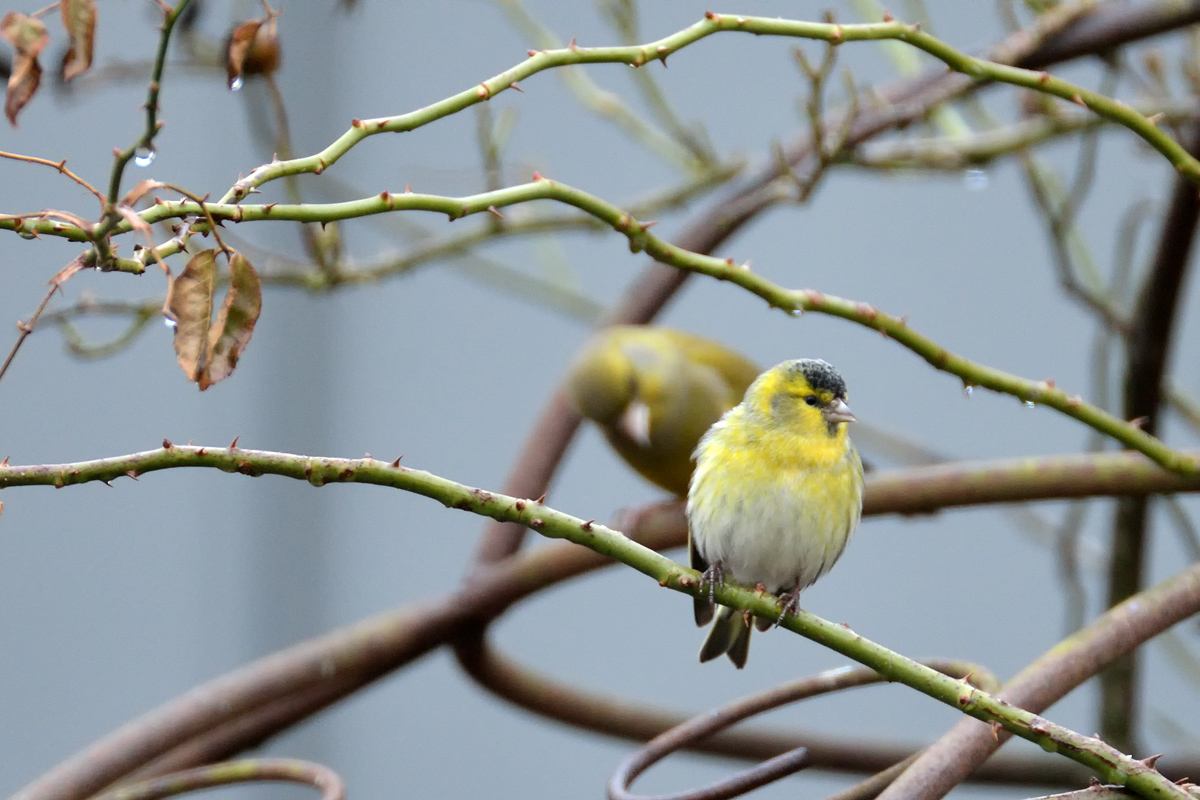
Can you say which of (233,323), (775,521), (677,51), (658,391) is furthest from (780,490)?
(658,391)

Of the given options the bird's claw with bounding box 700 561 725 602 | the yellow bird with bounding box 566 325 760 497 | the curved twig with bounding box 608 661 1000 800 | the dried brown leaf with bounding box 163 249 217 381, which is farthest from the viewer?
the yellow bird with bounding box 566 325 760 497

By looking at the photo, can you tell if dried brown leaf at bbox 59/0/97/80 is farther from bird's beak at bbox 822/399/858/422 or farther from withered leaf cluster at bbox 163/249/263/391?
bird's beak at bbox 822/399/858/422

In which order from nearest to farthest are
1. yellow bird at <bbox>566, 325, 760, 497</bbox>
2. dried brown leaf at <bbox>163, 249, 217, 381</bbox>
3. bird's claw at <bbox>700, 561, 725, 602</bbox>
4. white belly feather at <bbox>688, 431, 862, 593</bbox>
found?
dried brown leaf at <bbox>163, 249, 217, 381</bbox>, bird's claw at <bbox>700, 561, 725, 602</bbox>, white belly feather at <bbox>688, 431, 862, 593</bbox>, yellow bird at <bbox>566, 325, 760, 497</bbox>

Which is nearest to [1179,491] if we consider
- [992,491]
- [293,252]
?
[992,491]

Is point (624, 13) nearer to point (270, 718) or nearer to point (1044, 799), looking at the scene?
point (270, 718)

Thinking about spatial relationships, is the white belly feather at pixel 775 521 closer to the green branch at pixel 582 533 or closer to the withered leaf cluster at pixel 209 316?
the green branch at pixel 582 533

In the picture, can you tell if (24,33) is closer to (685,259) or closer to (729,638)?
(685,259)

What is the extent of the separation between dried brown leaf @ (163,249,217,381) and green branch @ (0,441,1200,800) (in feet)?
0.14

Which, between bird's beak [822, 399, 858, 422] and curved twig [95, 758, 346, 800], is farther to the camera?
bird's beak [822, 399, 858, 422]

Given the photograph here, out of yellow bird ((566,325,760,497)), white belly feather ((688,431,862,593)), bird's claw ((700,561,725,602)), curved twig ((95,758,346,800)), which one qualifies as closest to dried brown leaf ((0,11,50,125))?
bird's claw ((700,561,725,602))

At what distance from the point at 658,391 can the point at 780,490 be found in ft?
2.50

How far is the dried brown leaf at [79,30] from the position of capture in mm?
570

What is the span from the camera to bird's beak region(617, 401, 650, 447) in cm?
181

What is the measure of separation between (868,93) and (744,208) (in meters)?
0.19
